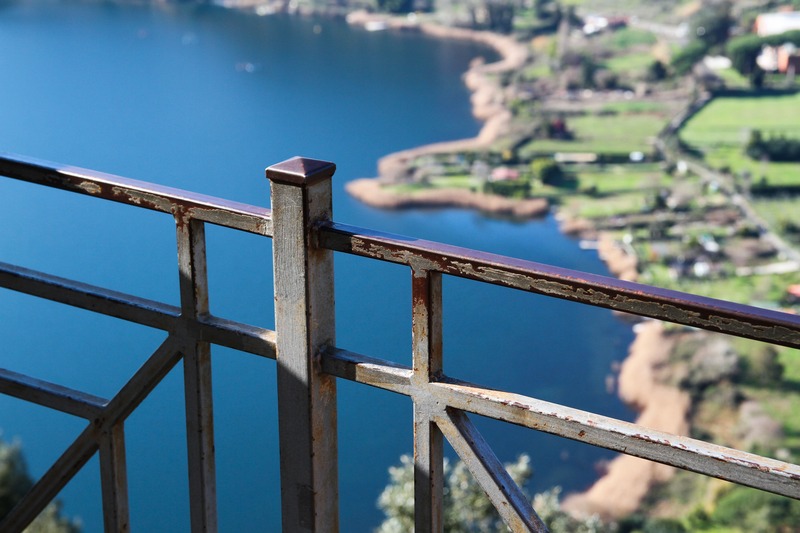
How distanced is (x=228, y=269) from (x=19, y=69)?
10583mm

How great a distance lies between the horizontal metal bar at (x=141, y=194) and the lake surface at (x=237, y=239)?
36.6 ft

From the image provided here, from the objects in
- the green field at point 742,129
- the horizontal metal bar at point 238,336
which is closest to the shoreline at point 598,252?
the green field at point 742,129

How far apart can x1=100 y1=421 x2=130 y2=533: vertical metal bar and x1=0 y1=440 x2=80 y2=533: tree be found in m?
7.26

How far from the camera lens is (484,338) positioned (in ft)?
50.3

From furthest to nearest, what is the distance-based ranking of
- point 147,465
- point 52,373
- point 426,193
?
point 426,193 → point 52,373 → point 147,465

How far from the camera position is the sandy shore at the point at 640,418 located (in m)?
12.3

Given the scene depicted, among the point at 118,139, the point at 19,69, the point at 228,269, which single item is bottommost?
the point at 228,269

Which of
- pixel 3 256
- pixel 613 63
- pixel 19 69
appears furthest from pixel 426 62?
pixel 3 256

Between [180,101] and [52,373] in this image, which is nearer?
[52,373]

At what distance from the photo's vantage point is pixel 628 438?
2.41 ft

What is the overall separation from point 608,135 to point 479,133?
2.92 m

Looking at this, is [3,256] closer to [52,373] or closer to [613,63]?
[52,373]

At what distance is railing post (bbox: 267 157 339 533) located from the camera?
86 cm

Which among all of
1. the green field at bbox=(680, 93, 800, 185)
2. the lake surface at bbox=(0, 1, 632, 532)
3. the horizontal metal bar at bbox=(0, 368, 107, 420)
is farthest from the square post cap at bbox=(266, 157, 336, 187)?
the green field at bbox=(680, 93, 800, 185)
